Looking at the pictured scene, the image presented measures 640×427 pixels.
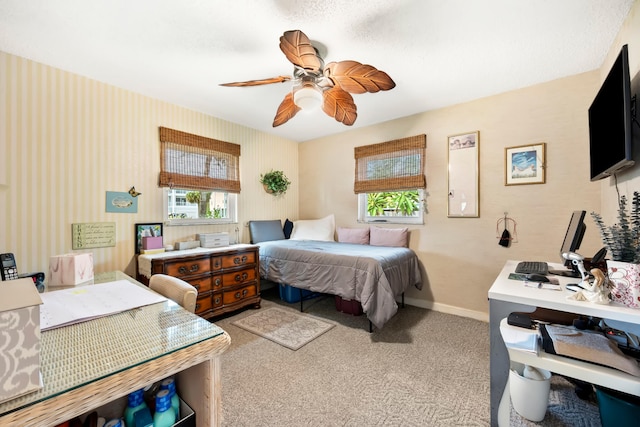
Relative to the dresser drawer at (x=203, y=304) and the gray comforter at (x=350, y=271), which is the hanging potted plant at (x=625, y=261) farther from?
the dresser drawer at (x=203, y=304)

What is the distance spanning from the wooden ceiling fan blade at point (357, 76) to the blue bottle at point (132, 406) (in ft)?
6.35

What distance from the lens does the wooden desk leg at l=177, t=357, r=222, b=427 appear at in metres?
0.75

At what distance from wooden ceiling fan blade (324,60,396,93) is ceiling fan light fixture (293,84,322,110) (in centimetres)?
13

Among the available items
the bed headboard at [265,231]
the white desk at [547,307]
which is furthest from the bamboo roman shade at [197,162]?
the white desk at [547,307]

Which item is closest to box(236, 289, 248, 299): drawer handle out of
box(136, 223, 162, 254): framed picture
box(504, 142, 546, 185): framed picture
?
box(136, 223, 162, 254): framed picture

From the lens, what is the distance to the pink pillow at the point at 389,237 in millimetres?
3330

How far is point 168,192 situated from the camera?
10.00ft

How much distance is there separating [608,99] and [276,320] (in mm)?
3219

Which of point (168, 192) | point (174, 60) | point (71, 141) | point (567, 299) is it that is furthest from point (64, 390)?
point (168, 192)

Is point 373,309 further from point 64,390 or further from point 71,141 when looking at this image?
point 71,141

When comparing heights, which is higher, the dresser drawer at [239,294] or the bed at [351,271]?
the bed at [351,271]

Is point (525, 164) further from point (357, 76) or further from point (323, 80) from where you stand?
point (323, 80)

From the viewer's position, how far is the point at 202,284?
8.87 ft

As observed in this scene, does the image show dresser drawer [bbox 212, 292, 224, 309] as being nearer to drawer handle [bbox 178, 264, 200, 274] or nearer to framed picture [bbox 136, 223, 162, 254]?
drawer handle [bbox 178, 264, 200, 274]
